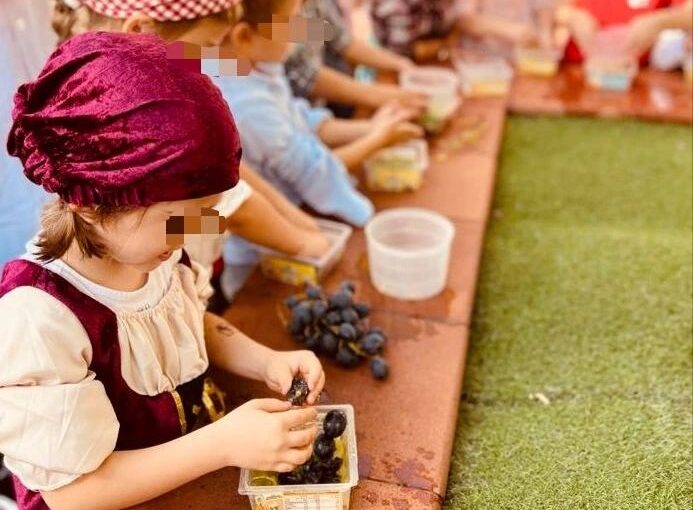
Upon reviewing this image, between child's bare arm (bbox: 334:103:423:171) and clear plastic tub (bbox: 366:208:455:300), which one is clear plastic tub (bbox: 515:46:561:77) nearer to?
child's bare arm (bbox: 334:103:423:171)

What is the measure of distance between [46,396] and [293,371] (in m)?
0.38

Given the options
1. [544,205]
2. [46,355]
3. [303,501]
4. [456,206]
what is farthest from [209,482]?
[544,205]

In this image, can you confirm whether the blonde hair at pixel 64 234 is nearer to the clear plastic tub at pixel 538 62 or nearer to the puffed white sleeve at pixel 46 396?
the puffed white sleeve at pixel 46 396

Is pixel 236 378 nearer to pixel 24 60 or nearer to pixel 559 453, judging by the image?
pixel 559 453

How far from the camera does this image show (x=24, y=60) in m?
1.46

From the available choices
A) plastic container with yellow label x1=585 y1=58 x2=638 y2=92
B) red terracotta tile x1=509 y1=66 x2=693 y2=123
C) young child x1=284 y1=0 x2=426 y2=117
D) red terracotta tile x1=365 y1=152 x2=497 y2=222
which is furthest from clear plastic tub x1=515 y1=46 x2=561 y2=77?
red terracotta tile x1=365 y1=152 x2=497 y2=222

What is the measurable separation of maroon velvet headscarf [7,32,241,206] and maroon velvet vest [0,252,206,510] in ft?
0.44

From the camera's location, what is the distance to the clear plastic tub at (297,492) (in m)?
1.04

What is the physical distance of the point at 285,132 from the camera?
168 centimetres

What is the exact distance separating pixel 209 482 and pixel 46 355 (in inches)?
15.8

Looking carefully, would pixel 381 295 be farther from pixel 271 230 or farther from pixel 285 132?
pixel 285 132

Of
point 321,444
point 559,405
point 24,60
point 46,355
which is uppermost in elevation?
point 24,60

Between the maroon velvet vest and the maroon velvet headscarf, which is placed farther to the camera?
the maroon velvet vest

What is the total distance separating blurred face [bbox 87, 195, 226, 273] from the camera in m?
0.90
